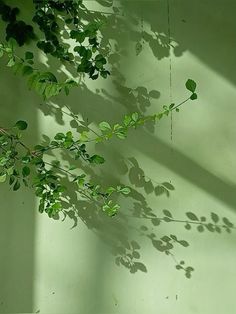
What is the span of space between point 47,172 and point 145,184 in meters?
0.40

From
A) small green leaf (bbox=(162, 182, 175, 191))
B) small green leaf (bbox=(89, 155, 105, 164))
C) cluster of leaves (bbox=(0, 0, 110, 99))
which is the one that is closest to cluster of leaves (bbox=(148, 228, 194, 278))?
small green leaf (bbox=(162, 182, 175, 191))

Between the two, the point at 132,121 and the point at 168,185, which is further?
the point at 168,185

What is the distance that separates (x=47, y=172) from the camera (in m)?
1.40

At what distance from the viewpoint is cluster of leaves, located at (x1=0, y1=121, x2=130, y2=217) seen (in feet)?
4.48

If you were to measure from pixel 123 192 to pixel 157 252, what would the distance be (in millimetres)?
307

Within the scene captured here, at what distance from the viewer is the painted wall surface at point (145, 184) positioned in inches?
58.1

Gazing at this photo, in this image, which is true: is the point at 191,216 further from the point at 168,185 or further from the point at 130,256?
the point at 130,256

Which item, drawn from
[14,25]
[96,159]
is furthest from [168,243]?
[14,25]

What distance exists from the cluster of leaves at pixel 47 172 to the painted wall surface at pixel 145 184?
62mm

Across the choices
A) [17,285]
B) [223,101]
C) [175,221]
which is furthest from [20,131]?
[223,101]

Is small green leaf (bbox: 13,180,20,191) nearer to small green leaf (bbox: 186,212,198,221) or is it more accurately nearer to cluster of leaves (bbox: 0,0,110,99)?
cluster of leaves (bbox: 0,0,110,99)

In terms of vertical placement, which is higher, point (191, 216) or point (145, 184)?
point (145, 184)

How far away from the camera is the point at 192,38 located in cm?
149

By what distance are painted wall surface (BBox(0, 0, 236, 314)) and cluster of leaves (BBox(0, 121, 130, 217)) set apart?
0.20 feet
